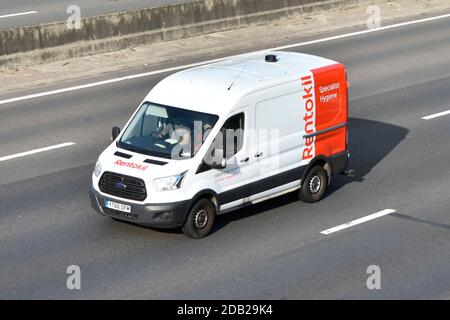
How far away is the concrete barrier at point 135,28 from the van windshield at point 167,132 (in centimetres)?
914

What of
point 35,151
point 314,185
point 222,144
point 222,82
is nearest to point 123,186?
point 222,144

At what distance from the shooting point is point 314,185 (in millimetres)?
16750

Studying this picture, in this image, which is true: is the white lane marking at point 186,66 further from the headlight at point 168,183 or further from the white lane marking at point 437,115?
the headlight at point 168,183

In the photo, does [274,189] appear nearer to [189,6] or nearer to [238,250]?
[238,250]

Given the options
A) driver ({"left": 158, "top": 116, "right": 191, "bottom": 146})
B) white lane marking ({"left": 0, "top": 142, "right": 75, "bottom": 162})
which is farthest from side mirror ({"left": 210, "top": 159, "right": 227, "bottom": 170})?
white lane marking ({"left": 0, "top": 142, "right": 75, "bottom": 162})

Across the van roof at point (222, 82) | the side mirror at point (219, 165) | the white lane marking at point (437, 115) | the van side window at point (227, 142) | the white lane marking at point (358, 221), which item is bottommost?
the white lane marking at point (358, 221)

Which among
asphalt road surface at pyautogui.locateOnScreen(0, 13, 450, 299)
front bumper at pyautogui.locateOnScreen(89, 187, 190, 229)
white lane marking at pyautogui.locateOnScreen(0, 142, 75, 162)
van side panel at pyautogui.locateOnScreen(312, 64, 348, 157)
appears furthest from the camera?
white lane marking at pyautogui.locateOnScreen(0, 142, 75, 162)

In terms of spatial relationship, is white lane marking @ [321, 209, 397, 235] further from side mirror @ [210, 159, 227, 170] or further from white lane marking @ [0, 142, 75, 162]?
white lane marking @ [0, 142, 75, 162]

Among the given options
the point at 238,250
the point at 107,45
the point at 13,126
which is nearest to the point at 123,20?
the point at 107,45

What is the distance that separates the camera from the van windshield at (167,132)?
15156 millimetres

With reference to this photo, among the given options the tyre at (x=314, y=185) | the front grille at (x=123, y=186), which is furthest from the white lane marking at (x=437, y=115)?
the front grille at (x=123, y=186)

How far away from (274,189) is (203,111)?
1758mm

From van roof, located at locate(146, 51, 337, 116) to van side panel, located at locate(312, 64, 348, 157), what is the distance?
23 centimetres

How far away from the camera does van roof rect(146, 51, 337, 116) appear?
15.4m
